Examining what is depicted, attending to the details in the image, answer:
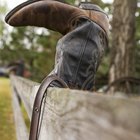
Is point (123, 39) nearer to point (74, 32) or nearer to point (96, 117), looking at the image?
point (74, 32)

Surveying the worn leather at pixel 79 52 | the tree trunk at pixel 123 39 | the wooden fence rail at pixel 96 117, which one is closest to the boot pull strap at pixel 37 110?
the worn leather at pixel 79 52

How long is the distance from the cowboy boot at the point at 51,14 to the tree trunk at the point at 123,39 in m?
6.15

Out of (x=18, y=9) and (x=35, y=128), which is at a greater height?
(x=18, y=9)

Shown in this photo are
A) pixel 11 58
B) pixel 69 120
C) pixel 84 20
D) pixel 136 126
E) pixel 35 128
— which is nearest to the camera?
pixel 136 126

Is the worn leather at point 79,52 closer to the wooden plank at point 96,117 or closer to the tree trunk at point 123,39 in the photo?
the wooden plank at point 96,117

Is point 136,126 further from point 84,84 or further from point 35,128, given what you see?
point 84,84

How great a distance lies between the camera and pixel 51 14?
5.98 feet

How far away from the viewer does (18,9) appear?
1.77 metres

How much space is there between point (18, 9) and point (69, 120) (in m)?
0.99

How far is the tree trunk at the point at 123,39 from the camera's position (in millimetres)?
7980

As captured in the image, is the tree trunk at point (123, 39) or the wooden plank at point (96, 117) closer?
the wooden plank at point (96, 117)

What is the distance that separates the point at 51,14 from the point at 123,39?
6311 mm

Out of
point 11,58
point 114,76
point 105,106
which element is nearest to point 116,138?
point 105,106

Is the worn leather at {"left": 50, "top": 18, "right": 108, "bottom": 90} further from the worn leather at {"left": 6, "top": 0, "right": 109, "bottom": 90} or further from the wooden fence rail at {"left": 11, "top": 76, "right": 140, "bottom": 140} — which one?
the wooden fence rail at {"left": 11, "top": 76, "right": 140, "bottom": 140}
